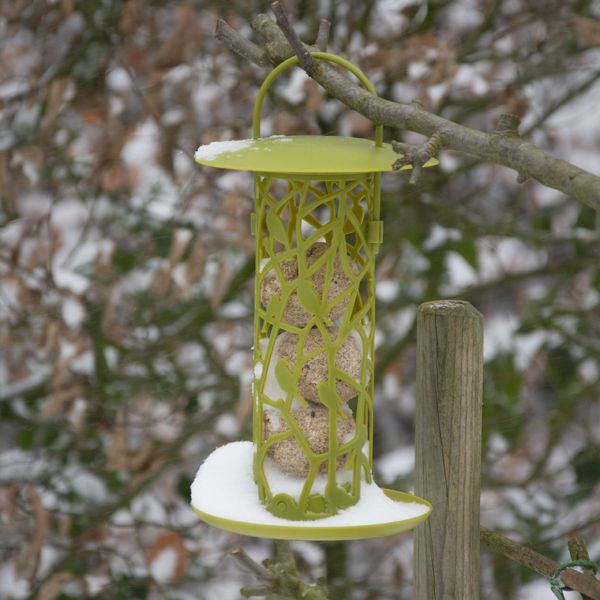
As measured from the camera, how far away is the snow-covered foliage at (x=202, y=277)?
2123 mm

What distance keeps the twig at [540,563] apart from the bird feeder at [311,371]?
12cm

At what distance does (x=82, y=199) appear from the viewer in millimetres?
2164

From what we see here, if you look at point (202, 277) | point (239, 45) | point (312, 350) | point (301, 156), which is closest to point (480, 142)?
point (301, 156)

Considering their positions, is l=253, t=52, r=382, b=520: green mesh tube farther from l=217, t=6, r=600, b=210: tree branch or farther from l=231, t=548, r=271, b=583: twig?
l=231, t=548, r=271, b=583: twig

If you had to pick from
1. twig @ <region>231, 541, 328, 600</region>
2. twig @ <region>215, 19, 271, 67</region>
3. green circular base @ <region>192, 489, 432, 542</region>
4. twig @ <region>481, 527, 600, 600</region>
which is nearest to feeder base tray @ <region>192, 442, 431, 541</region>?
green circular base @ <region>192, 489, 432, 542</region>

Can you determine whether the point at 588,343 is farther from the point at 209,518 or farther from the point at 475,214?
the point at 209,518

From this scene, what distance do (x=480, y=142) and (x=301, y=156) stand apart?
16 centimetres

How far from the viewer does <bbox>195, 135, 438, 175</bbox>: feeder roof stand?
0.89 metres

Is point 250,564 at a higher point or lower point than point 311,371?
lower

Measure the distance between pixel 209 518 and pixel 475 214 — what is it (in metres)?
1.37

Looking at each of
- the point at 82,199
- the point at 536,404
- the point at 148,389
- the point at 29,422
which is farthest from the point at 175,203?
the point at 536,404

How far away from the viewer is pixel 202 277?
2061mm

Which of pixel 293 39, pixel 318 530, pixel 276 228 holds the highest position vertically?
pixel 293 39

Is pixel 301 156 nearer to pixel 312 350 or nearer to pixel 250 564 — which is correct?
pixel 312 350
